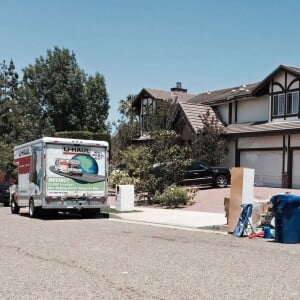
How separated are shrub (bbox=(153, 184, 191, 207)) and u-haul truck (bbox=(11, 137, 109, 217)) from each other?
4.92 m

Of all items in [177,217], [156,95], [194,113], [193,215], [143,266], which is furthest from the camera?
[156,95]

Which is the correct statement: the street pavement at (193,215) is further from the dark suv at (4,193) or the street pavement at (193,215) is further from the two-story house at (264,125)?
the dark suv at (4,193)

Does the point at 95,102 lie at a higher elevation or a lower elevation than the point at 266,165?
higher

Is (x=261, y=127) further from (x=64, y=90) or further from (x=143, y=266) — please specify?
(x=143, y=266)

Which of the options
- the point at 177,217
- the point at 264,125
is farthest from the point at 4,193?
the point at 264,125

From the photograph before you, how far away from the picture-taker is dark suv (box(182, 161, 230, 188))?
1287 inches

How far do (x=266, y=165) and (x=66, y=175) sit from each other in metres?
18.2

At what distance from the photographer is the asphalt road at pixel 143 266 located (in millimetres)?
7895

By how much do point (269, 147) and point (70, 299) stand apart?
29346mm

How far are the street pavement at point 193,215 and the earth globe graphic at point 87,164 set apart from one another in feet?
7.07

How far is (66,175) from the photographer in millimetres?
20906

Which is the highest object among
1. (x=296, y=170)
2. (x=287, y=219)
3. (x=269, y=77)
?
(x=269, y=77)

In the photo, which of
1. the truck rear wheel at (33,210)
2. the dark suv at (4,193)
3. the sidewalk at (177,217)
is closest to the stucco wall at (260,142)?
the sidewalk at (177,217)

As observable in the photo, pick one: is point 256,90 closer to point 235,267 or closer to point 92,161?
point 92,161
